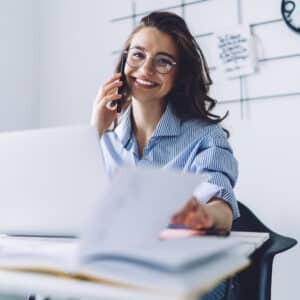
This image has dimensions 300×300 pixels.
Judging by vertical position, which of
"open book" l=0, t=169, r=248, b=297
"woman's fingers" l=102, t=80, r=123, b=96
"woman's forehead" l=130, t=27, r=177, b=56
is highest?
"woman's forehead" l=130, t=27, r=177, b=56

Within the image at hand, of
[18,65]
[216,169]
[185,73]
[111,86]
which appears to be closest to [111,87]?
Answer: [111,86]

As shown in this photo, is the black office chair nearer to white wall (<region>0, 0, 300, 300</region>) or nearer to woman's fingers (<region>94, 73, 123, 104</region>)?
white wall (<region>0, 0, 300, 300</region>)

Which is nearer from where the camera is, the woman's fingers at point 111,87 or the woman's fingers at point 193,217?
the woman's fingers at point 193,217

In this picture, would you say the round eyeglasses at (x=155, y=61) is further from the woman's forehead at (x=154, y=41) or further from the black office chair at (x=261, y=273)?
the black office chair at (x=261, y=273)

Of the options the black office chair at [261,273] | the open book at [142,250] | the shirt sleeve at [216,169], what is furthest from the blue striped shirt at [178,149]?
the open book at [142,250]

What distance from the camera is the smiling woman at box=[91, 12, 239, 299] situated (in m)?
1.22

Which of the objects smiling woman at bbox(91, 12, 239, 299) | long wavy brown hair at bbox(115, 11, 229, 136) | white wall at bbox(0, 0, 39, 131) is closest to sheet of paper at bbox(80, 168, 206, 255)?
smiling woman at bbox(91, 12, 239, 299)

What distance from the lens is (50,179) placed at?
766 millimetres

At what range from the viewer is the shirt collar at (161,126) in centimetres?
127

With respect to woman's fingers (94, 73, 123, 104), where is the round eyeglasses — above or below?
above

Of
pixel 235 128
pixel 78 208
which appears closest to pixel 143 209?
pixel 78 208

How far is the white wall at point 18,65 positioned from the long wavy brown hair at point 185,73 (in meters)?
1.09

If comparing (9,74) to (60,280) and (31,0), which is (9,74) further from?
(60,280)

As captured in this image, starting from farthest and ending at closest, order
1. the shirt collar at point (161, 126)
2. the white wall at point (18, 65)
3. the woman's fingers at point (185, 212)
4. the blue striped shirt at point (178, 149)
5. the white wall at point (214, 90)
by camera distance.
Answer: the white wall at point (18, 65) → the white wall at point (214, 90) → the shirt collar at point (161, 126) → the blue striped shirt at point (178, 149) → the woman's fingers at point (185, 212)
